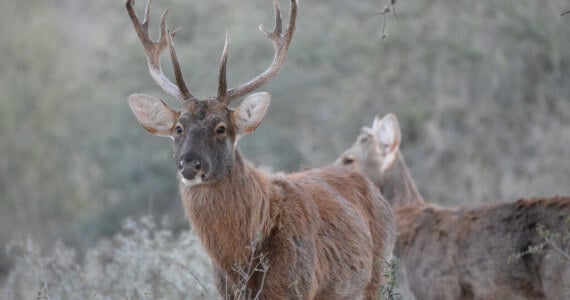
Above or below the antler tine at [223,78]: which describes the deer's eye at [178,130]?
below

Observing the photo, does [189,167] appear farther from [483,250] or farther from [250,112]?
[483,250]

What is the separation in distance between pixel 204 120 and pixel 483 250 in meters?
3.44

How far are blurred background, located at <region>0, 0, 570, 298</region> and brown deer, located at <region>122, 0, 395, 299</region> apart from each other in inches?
418

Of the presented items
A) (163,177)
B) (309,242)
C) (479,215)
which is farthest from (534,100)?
(309,242)

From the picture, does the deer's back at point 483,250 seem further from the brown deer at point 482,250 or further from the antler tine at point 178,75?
the antler tine at point 178,75

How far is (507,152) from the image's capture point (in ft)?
67.6

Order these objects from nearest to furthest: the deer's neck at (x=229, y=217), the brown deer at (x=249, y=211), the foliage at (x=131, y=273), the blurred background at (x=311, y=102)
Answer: the brown deer at (x=249, y=211) < the deer's neck at (x=229, y=217) < the foliage at (x=131, y=273) < the blurred background at (x=311, y=102)

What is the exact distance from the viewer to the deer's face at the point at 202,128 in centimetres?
738

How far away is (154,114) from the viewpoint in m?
7.94

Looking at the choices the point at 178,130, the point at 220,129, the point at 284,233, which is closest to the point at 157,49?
the point at 178,130

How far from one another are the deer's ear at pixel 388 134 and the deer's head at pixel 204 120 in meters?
4.03

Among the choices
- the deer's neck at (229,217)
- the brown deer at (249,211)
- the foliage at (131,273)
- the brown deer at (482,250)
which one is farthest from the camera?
the foliage at (131,273)

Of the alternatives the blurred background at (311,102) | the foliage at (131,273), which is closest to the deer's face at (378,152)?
the foliage at (131,273)

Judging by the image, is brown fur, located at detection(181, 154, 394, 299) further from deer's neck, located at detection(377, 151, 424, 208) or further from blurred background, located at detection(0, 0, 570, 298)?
blurred background, located at detection(0, 0, 570, 298)
